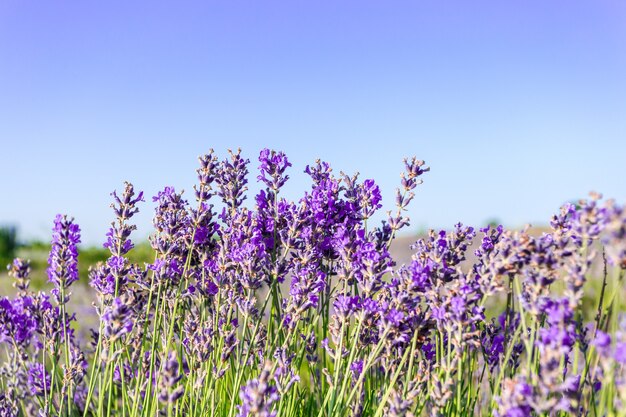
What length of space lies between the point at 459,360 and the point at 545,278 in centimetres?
36

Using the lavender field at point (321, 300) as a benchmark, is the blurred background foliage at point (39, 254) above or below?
above

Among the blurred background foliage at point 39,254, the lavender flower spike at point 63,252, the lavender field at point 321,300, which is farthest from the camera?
the blurred background foliage at point 39,254

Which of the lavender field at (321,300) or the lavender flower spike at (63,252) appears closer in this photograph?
the lavender field at (321,300)

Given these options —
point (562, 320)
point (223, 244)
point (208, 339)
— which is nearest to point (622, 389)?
point (562, 320)

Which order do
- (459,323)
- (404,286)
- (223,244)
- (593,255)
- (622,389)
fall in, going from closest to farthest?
(622,389) < (593,255) < (459,323) < (404,286) < (223,244)

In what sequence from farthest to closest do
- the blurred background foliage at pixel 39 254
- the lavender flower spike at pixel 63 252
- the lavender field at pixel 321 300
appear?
the blurred background foliage at pixel 39 254 → the lavender flower spike at pixel 63 252 → the lavender field at pixel 321 300

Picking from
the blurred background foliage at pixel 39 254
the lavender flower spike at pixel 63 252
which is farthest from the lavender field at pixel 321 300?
the blurred background foliage at pixel 39 254

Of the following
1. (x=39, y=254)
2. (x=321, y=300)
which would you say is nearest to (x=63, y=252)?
(x=321, y=300)

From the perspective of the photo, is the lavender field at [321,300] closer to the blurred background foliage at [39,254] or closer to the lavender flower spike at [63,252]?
the lavender flower spike at [63,252]

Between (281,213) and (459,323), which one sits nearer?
(459,323)

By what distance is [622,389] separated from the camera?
1397 mm

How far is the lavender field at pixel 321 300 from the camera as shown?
188cm

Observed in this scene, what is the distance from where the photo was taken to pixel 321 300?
2588 millimetres

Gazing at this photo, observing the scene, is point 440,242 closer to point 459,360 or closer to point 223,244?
point 459,360
